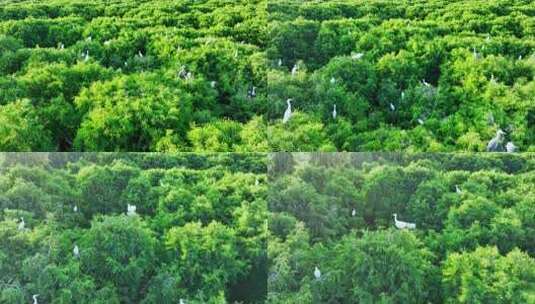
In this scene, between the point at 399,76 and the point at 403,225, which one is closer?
the point at 403,225

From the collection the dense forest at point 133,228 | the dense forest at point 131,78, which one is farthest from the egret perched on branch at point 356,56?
the dense forest at point 133,228

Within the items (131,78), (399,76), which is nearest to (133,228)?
(131,78)

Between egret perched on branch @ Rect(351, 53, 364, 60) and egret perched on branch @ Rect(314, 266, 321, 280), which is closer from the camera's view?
egret perched on branch @ Rect(314, 266, 321, 280)

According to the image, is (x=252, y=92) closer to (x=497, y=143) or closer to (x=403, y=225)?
(x=403, y=225)

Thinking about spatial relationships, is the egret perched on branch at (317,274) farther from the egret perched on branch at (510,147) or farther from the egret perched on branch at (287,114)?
the egret perched on branch at (510,147)

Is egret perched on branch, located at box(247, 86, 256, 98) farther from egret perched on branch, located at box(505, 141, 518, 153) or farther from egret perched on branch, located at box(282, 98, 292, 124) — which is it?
egret perched on branch, located at box(505, 141, 518, 153)

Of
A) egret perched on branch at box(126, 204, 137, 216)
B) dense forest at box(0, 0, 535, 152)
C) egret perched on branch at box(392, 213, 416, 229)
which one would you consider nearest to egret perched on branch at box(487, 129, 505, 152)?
dense forest at box(0, 0, 535, 152)

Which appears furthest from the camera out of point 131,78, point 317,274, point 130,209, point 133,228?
point 131,78
